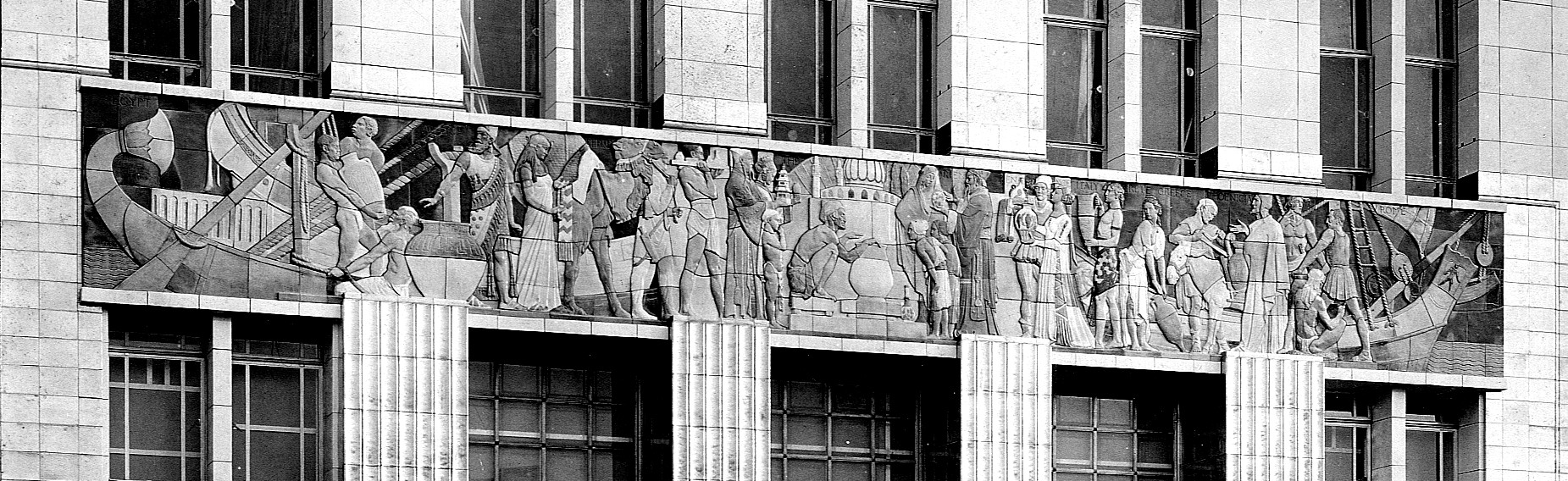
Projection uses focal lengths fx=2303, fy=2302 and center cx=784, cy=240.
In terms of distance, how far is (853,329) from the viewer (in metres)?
23.8

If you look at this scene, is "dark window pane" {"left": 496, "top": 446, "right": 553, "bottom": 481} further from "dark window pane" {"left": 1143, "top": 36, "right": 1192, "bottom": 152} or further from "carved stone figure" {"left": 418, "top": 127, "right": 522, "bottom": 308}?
"dark window pane" {"left": 1143, "top": 36, "right": 1192, "bottom": 152}

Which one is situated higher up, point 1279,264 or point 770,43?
point 770,43

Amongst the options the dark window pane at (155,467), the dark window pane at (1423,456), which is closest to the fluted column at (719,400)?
the dark window pane at (155,467)

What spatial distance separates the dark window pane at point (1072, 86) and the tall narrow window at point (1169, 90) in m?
0.61

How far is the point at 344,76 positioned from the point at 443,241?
75.4 inches

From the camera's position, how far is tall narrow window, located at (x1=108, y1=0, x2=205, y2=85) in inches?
895

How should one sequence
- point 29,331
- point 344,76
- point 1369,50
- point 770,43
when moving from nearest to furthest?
point 29,331 < point 344,76 < point 770,43 < point 1369,50

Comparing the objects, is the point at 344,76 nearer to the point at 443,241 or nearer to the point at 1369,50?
the point at 443,241

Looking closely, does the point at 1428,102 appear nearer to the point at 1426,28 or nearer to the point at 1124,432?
the point at 1426,28

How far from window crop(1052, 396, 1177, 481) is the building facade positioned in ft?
0.13

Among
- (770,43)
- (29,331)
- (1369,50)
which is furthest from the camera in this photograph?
(1369,50)

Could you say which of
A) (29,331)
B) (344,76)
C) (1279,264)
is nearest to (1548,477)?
(1279,264)

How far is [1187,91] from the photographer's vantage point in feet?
86.2

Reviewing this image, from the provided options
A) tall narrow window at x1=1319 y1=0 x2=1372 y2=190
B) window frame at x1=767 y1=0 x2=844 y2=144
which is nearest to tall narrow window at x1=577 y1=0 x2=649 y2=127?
window frame at x1=767 y1=0 x2=844 y2=144
